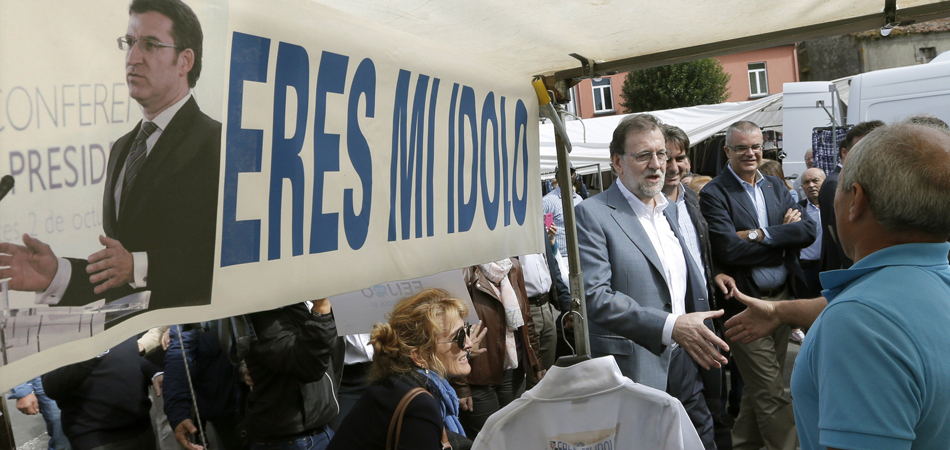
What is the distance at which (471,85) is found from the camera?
81.0 inches

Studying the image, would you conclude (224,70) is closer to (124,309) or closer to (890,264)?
(124,309)

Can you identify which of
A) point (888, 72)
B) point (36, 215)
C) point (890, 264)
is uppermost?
point (888, 72)

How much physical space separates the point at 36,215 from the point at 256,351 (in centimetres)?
234

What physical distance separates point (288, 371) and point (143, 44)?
235cm

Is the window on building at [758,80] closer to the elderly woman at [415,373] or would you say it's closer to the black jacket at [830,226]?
the black jacket at [830,226]

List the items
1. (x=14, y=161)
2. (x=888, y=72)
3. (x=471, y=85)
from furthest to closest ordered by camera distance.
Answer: (x=888, y=72) → (x=471, y=85) → (x=14, y=161)

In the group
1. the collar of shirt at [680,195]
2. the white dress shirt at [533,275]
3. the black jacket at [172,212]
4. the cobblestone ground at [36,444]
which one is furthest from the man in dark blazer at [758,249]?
the cobblestone ground at [36,444]

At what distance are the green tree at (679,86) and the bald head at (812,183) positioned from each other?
855 inches

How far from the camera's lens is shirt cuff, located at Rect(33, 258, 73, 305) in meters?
1.02

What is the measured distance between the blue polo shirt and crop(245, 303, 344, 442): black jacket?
2216 mm

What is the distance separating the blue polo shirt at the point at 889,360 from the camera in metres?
1.38

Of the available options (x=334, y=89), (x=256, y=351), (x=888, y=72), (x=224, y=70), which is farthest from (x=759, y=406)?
(x=888, y=72)

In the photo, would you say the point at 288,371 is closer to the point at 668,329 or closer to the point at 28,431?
the point at 668,329

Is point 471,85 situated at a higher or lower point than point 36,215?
higher
